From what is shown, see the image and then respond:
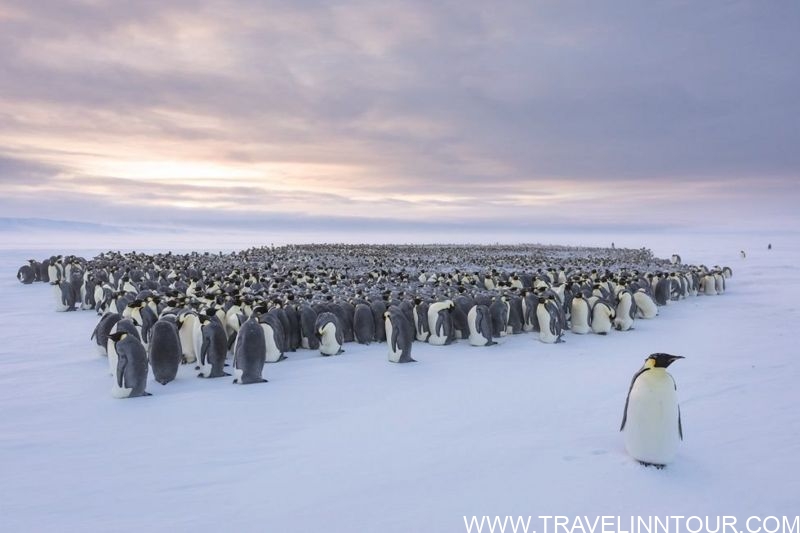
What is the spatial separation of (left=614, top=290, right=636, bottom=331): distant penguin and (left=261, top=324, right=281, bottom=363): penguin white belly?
7.91m

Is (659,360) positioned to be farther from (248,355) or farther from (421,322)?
(421,322)

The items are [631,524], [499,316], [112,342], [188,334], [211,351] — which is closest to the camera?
[631,524]

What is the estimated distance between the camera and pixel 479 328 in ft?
34.5

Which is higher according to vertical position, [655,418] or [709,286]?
[709,286]

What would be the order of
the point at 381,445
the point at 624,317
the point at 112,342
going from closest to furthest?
1. the point at 381,445
2. the point at 112,342
3. the point at 624,317

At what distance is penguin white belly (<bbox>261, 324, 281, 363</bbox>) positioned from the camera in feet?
29.3

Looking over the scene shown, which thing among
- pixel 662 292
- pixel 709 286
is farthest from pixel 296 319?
pixel 709 286

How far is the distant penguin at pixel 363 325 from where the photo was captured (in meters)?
10.7

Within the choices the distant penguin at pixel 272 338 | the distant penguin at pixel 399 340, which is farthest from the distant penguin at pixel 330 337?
the distant penguin at pixel 399 340

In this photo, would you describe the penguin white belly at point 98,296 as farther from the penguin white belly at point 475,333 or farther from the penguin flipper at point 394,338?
the penguin white belly at point 475,333

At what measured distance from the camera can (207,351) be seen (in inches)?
313

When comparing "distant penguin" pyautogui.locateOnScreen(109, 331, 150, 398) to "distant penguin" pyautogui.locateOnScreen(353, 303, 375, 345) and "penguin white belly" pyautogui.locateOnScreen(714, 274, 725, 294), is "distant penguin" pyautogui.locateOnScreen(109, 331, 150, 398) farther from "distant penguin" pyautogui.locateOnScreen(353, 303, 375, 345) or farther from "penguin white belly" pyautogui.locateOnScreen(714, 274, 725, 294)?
"penguin white belly" pyautogui.locateOnScreen(714, 274, 725, 294)

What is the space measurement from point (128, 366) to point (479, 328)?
20.8 ft

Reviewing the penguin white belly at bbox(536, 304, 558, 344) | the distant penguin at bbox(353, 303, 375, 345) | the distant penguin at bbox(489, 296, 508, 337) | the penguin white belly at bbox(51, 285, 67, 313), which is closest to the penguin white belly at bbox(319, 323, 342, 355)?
the distant penguin at bbox(353, 303, 375, 345)
